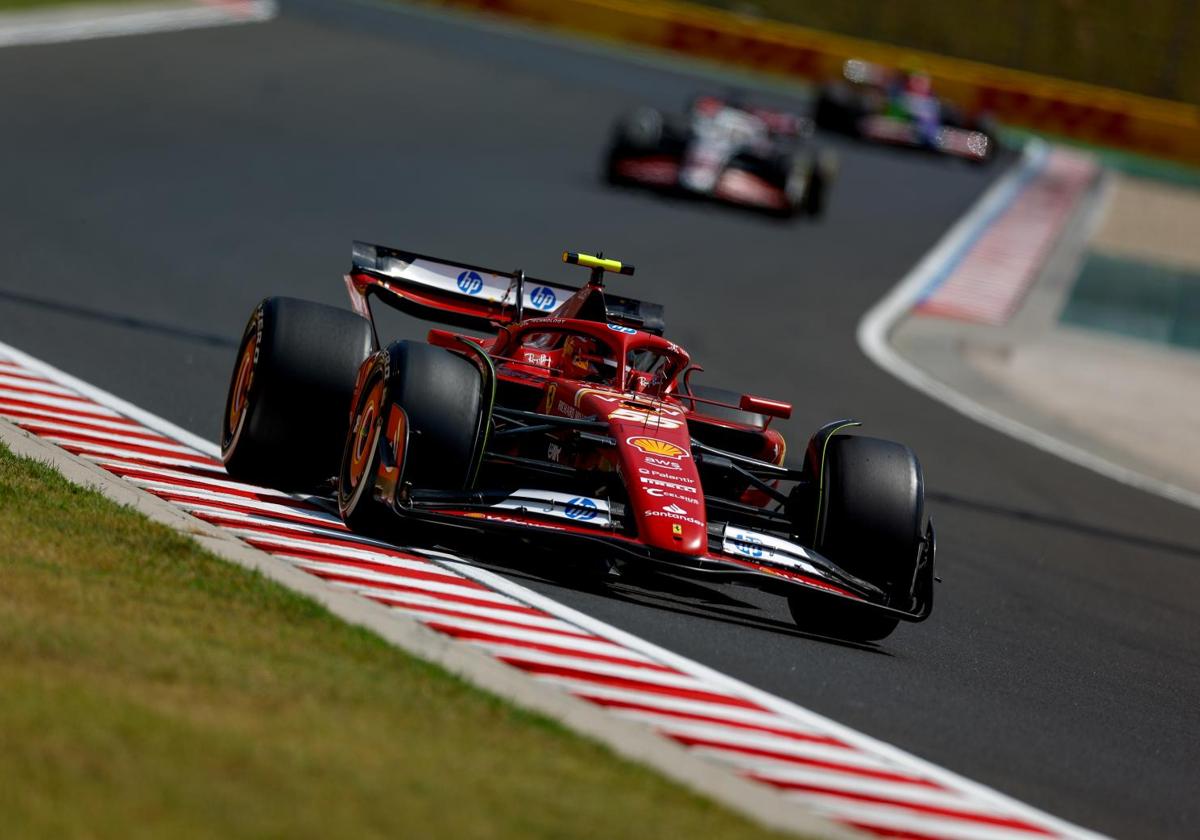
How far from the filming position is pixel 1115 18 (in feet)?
168

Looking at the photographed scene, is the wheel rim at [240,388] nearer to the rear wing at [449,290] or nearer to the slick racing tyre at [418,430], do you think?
the slick racing tyre at [418,430]

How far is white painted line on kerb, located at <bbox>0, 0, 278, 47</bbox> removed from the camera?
30.6 m

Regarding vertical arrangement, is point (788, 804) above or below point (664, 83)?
below

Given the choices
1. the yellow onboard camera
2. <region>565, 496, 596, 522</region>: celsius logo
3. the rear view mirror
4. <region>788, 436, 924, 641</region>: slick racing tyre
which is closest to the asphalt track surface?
<region>788, 436, 924, 641</region>: slick racing tyre

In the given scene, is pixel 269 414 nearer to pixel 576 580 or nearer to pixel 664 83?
pixel 576 580

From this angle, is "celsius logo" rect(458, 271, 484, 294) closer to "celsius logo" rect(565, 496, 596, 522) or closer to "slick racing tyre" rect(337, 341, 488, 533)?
"slick racing tyre" rect(337, 341, 488, 533)

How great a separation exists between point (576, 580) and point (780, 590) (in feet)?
3.05

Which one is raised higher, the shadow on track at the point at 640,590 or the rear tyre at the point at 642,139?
the rear tyre at the point at 642,139

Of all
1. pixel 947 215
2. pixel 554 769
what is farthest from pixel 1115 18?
pixel 554 769

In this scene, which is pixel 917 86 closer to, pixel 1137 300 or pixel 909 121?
pixel 909 121

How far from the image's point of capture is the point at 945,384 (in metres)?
18.2

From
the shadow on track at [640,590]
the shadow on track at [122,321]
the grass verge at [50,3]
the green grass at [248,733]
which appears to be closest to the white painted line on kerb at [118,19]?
the grass verge at [50,3]

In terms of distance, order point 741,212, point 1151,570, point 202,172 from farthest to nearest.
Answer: point 741,212 < point 202,172 < point 1151,570

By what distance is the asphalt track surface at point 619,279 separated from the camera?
807cm
